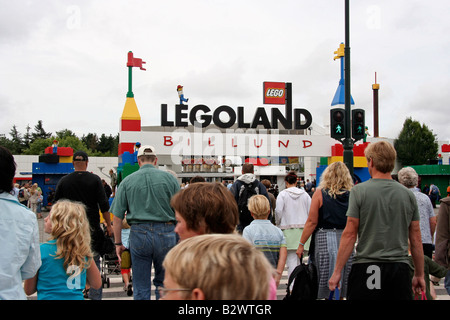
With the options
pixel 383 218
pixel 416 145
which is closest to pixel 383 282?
pixel 383 218

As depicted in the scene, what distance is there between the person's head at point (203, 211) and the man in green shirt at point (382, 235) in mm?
1259

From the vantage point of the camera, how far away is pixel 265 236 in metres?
4.84

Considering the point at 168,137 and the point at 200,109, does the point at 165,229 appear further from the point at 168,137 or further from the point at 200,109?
the point at 200,109

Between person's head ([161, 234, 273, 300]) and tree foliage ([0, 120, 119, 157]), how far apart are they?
2994 inches

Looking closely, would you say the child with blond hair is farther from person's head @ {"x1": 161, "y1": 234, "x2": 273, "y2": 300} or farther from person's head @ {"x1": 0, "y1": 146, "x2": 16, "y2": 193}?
person's head @ {"x1": 161, "y1": 234, "x2": 273, "y2": 300}

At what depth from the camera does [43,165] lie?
22.7m

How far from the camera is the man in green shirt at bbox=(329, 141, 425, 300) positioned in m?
3.13

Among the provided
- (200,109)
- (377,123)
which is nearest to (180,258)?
(200,109)

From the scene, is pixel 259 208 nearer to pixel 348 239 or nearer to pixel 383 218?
pixel 348 239

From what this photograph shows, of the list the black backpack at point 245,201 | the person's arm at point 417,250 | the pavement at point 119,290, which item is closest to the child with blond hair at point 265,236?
the black backpack at point 245,201

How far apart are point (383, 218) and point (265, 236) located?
187 centimetres

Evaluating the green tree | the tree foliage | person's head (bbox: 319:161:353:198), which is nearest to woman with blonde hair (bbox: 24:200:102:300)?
person's head (bbox: 319:161:353:198)

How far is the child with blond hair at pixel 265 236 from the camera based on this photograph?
4.82 m
